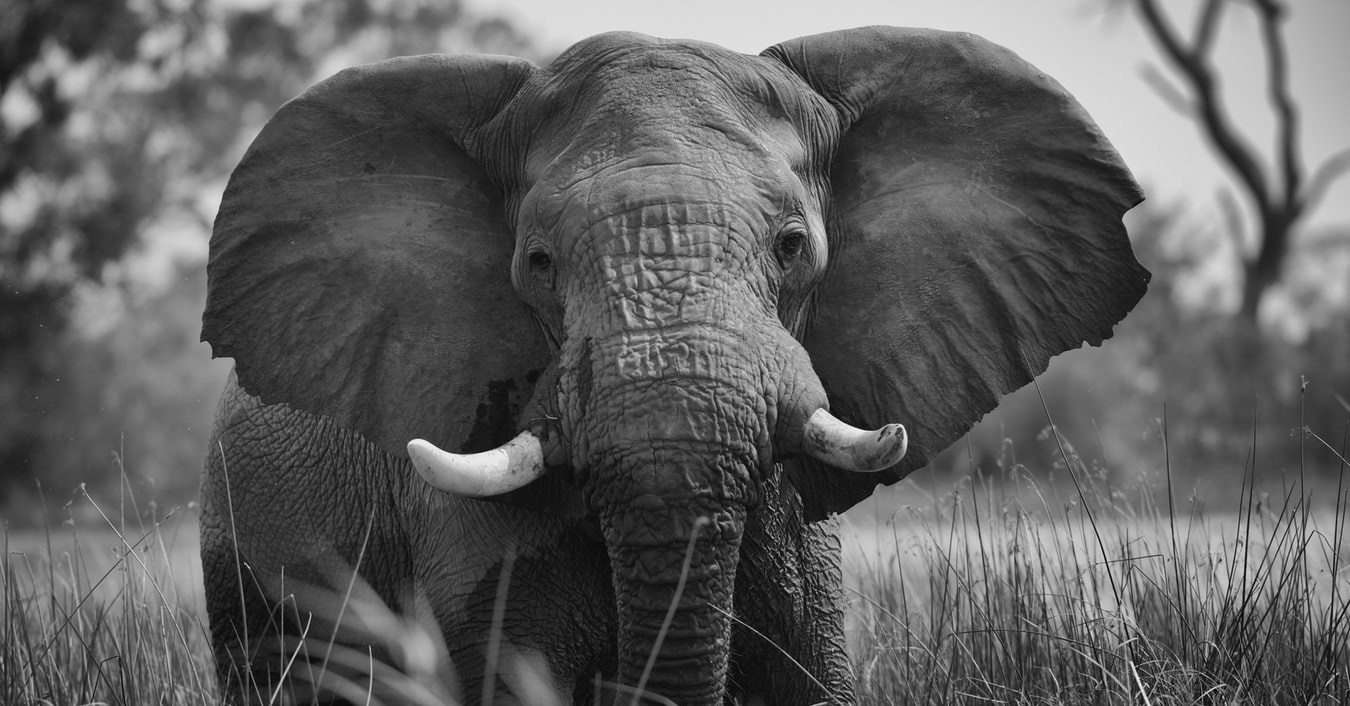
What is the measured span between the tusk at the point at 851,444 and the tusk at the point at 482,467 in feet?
2.30

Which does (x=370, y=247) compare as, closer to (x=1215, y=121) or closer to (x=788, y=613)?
(x=788, y=613)

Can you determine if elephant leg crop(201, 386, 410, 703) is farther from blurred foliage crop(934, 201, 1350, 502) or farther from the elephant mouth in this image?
blurred foliage crop(934, 201, 1350, 502)

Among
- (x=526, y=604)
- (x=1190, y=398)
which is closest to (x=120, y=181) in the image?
(x=1190, y=398)

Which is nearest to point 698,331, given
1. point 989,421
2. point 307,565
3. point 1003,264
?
point 1003,264

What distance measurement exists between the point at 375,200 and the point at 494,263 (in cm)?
45

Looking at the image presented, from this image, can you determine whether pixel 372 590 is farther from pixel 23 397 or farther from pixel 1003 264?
pixel 23 397

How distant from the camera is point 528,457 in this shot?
13.0 feet

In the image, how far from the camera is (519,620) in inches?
179

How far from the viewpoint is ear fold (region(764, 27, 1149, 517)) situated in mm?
4590

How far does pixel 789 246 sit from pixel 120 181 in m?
24.4

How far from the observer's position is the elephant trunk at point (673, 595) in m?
3.78

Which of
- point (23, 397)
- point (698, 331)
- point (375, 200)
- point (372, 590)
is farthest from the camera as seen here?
point (23, 397)

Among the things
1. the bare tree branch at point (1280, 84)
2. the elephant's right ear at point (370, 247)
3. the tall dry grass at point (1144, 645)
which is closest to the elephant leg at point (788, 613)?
the tall dry grass at point (1144, 645)

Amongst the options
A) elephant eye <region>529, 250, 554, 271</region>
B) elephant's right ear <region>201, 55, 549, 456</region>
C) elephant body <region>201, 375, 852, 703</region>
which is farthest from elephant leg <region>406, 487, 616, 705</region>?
elephant eye <region>529, 250, 554, 271</region>
